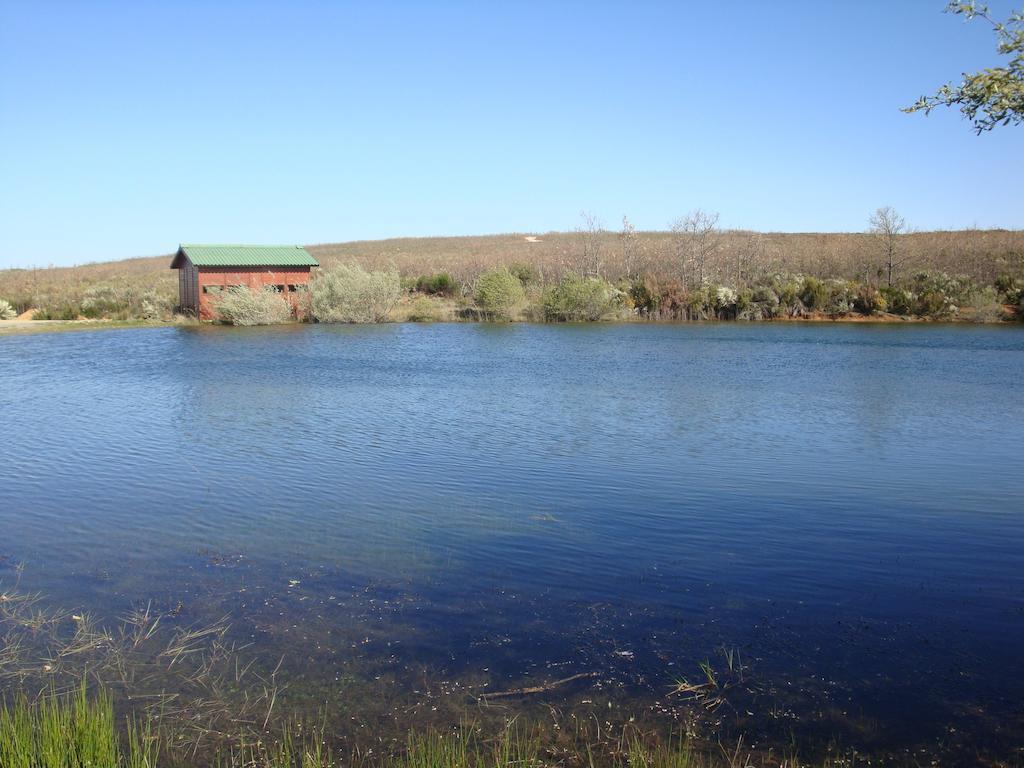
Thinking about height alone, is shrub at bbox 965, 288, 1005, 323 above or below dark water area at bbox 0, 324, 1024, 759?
above

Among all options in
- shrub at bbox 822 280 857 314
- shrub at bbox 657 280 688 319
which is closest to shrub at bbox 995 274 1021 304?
shrub at bbox 822 280 857 314

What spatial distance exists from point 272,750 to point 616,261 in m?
86.8

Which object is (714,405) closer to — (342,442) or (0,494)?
(342,442)

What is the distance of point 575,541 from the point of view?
367 inches

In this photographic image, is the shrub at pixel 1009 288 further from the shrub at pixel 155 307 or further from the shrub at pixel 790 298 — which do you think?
the shrub at pixel 155 307

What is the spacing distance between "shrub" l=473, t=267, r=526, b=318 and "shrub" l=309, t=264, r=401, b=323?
18.0 ft

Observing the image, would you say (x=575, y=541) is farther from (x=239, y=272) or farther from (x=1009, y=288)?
(x=1009, y=288)

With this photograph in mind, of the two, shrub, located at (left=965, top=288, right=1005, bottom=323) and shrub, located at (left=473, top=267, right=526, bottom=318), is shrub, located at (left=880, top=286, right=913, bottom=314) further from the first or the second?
shrub, located at (left=473, top=267, right=526, bottom=318)

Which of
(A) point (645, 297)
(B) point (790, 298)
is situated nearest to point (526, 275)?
(A) point (645, 297)

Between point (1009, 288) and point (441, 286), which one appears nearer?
point (1009, 288)

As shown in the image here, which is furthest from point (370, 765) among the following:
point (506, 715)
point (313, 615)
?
point (313, 615)

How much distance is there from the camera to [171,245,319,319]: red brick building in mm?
51688

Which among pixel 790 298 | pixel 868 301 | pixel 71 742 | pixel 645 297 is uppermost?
pixel 645 297

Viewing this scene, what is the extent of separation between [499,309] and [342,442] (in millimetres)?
37300
